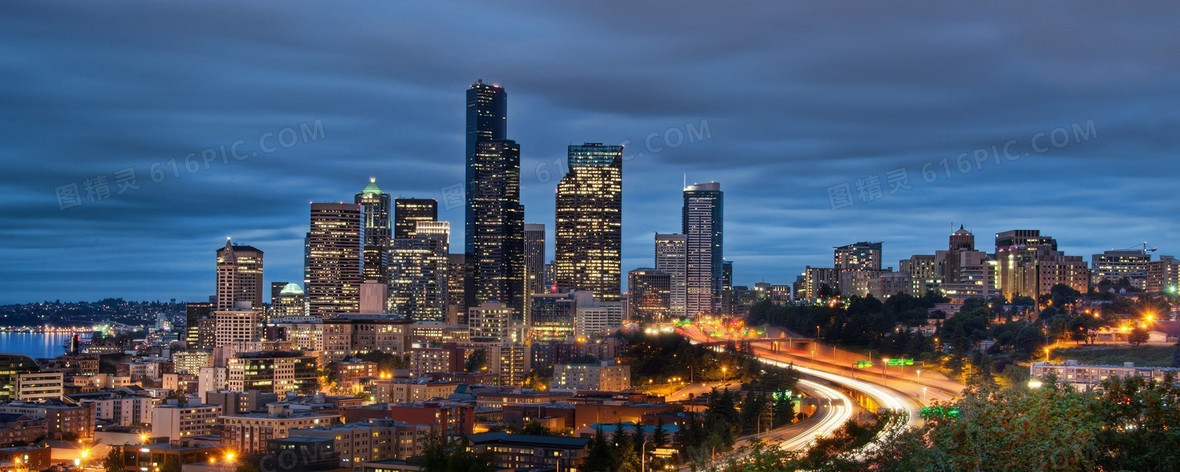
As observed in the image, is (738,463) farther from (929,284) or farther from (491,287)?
(491,287)

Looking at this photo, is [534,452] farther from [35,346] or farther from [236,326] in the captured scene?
[35,346]

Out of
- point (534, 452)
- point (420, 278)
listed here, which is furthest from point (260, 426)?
point (420, 278)

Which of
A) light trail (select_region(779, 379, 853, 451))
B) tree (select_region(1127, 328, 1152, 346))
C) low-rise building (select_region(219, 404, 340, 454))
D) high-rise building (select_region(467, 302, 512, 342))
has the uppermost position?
tree (select_region(1127, 328, 1152, 346))

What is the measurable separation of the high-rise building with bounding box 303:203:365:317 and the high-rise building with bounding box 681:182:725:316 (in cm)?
4808

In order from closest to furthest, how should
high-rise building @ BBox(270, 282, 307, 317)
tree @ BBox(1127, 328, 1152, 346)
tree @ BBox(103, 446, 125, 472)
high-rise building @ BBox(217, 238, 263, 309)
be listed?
1. tree @ BBox(103, 446, 125, 472)
2. tree @ BBox(1127, 328, 1152, 346)
3. high-rise building @ BBox(217, 238, 263, 309)
4. high-rise building @ BBox(270, 282, 307, 317)

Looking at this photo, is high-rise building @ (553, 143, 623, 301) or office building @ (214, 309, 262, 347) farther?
high-rise building @ (553, 143, 623, 301)

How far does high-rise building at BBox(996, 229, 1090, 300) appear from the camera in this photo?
303 ft

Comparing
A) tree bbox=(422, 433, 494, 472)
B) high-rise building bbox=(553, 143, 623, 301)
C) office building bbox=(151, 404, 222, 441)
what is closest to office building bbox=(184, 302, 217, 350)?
high-rise building bbox=(553, 143, 623, 301)

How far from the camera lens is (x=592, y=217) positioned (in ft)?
510

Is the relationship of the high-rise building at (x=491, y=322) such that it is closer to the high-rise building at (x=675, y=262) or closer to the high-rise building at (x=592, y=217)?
the high-rise building at (x=592, y=217)

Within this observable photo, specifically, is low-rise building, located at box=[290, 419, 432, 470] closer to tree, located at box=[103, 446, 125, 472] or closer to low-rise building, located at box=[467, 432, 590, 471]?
low-rise building, located at box=[467, 432, 590, 471]

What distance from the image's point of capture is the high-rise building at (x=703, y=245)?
175m

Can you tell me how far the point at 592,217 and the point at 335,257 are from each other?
30847 mm

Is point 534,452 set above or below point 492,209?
below
